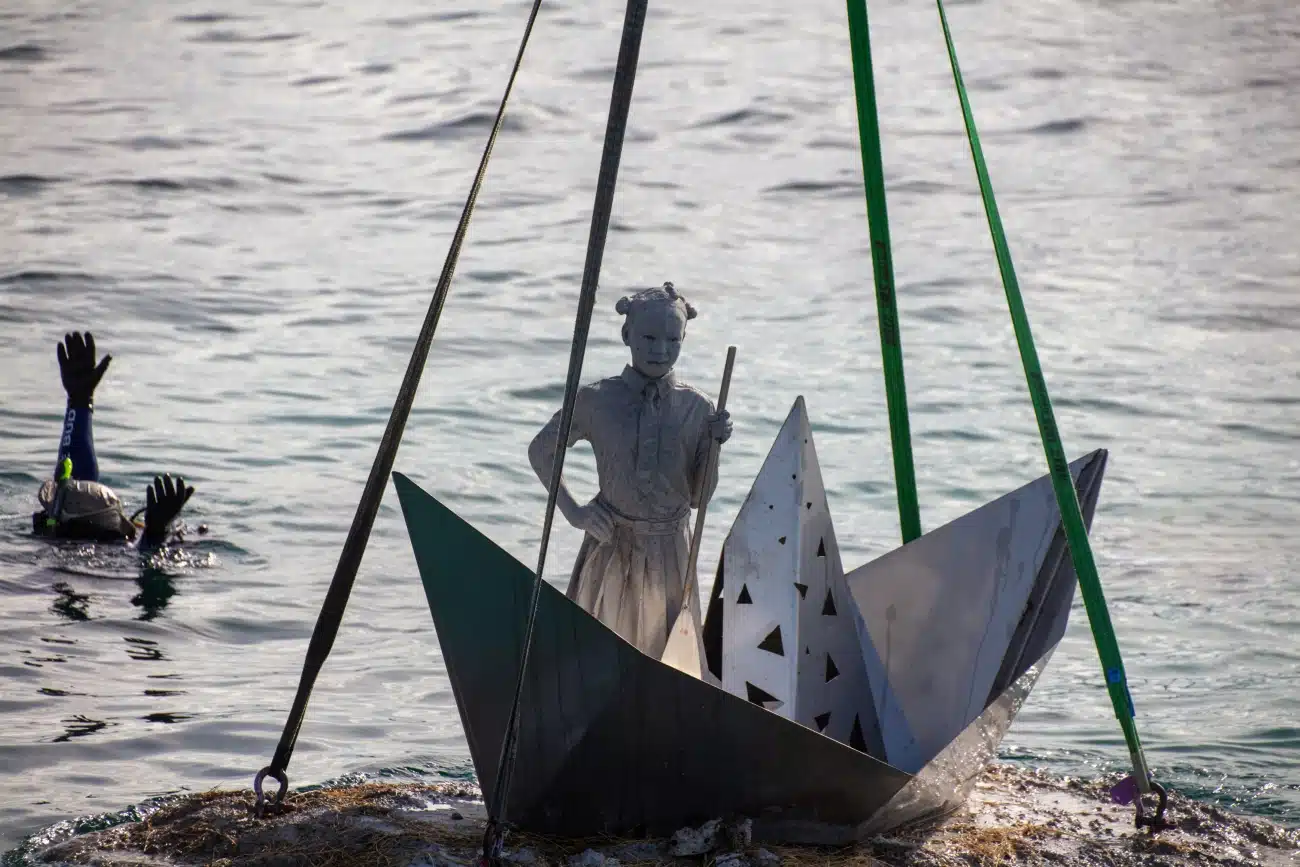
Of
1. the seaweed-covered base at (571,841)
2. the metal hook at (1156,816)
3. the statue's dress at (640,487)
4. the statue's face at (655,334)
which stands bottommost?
the seaweed-covered base at (571,841)

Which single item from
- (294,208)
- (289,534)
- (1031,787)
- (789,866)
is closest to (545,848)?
(789,866)

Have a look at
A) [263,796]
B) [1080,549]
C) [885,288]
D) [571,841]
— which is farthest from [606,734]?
[885,288]

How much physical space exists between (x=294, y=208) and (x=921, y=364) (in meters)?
5.58

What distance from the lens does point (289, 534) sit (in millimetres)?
8609

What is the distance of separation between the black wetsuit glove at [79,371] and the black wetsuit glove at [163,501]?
1.47ft

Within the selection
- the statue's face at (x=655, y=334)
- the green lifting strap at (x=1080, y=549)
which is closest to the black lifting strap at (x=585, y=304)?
the statue's face at (x=655, y=334)

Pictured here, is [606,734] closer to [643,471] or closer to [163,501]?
[643,471]

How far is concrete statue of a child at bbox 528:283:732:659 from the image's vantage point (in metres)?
4.75

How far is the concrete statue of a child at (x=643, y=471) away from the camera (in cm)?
475

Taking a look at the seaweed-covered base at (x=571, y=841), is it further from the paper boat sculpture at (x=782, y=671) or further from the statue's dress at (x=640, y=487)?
the statue's dress at (x=640, y=487)

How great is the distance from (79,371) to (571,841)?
13.1 ft

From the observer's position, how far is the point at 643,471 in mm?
4762

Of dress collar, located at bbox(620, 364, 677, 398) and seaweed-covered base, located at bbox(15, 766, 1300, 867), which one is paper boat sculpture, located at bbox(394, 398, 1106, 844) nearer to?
seaweed-covered base, located at bbox(15, 766, 1300, 867)

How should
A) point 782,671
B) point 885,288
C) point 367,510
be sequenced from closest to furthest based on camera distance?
point 367,510, point 782,671, point 885,288
